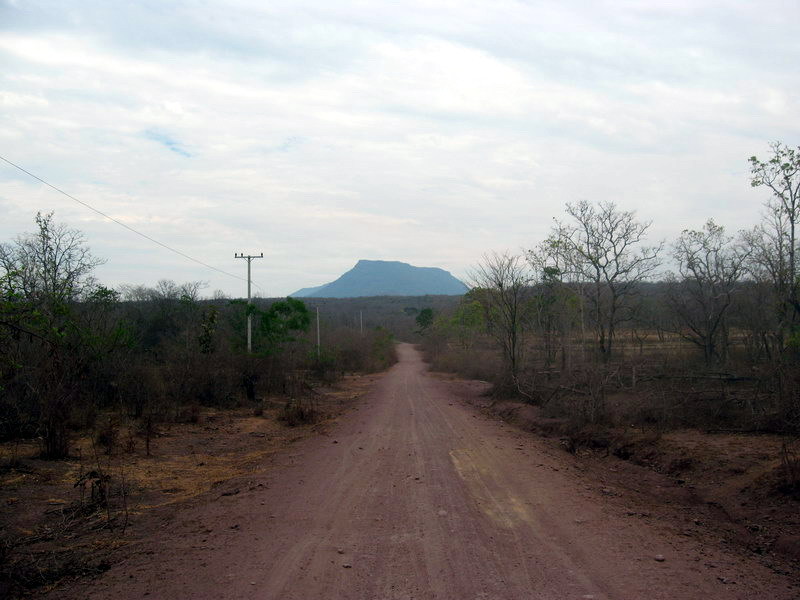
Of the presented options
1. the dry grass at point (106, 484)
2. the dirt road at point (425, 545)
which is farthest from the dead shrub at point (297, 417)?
the dirt road at point (425, 545)

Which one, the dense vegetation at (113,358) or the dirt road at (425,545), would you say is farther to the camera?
the dense vegetation at (113,358)

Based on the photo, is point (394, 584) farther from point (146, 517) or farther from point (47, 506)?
point (47, 506)

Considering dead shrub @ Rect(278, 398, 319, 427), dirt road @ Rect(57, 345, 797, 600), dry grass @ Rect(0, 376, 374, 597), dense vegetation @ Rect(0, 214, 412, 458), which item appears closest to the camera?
dirt road @ Rect(57, 345, 797, 600)

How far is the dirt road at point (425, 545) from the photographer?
5043mm

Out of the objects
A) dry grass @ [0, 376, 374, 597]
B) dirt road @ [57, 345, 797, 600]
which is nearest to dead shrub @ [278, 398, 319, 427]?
dry grass @ [0, 376, 374, 597]

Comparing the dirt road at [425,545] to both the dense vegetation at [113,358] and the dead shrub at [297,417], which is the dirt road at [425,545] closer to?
the dense vegetation at [113,358]

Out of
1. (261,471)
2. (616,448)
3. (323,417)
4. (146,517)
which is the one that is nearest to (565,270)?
(323,417)

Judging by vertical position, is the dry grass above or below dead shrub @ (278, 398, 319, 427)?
above

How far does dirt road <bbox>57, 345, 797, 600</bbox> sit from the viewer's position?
504 cm

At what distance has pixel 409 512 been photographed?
24.2 ft

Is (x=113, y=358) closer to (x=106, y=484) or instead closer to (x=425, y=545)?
(x=106, y=484)

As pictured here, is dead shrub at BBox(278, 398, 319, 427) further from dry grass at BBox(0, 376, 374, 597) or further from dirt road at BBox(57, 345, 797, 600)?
dirt road at BBox(57, 345, 797, 600)

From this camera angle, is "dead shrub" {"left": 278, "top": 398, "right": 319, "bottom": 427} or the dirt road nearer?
the dirt road

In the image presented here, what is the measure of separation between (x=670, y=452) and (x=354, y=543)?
7.05 metres
